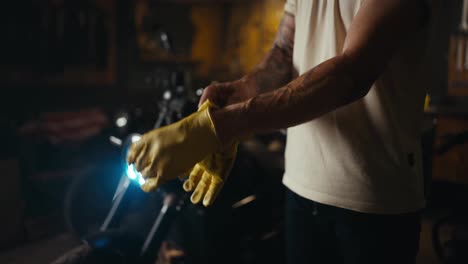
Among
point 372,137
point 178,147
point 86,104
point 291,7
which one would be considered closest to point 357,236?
point 372,137

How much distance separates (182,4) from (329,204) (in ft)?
20.5

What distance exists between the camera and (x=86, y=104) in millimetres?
4492

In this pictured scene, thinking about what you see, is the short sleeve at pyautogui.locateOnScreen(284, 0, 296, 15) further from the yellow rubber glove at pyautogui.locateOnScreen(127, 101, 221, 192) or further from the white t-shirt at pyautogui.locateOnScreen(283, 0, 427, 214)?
the yellow rubber glove at pyautogui.locateOnScreen(127, 101, 221, 192)

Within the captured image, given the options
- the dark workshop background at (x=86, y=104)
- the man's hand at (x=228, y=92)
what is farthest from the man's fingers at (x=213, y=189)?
the dark workshop background at (x=86, y=104)

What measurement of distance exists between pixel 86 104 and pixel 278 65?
3903 millimetres

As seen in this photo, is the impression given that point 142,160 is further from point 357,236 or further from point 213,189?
point 357,236

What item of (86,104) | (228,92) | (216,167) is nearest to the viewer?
(216,167)

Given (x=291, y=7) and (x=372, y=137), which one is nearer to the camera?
(x=372, y=137)

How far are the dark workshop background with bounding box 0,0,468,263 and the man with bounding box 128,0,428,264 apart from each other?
14 centimetres

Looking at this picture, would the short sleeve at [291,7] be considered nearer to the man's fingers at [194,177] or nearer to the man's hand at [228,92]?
the man's hand at [228,92]

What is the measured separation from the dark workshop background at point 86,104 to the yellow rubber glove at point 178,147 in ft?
1.68

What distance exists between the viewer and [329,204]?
0.90 m

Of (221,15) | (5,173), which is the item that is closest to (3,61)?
(5,173)

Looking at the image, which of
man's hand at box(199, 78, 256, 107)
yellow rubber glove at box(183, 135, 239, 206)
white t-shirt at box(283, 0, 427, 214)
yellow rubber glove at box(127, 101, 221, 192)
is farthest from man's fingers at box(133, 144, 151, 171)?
white t-shirt at box(283, 0, 427, 214)
